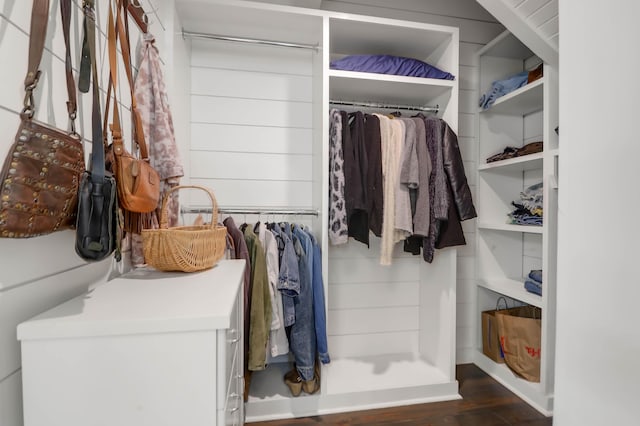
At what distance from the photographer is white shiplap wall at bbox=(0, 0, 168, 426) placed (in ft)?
2.00

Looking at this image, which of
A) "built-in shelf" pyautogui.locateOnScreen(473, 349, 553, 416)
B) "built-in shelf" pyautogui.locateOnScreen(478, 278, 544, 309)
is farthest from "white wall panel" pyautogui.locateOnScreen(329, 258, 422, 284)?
"built-in shelf" pyautogui.locateOnScreen(473, 349, 553, 416)

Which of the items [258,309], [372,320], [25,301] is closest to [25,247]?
[25,301]

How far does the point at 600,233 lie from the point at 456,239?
4.15ft

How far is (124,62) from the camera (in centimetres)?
104

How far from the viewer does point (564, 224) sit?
1.90ft

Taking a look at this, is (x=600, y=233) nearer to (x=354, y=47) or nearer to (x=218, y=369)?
(x=218, y=369)

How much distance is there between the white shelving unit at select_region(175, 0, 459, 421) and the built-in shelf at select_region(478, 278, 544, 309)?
41 centimetres

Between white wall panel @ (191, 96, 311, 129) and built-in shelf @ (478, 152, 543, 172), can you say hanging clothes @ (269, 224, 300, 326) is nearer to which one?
white wall panel @ (191, 96, 311, 129)

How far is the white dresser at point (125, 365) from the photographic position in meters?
0.60

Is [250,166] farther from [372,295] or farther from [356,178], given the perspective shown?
[372,295]

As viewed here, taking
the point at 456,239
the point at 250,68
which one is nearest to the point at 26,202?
the point at 250,68

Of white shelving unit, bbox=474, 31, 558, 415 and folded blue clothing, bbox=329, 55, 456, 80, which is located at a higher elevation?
folded blue clothing, bbox=329, 55, 456, 80

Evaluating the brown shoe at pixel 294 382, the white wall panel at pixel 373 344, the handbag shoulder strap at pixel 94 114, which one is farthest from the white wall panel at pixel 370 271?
the handbag shoulder strap at pixel 94 114

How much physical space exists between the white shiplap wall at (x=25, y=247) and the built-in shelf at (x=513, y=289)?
7.13 feet
